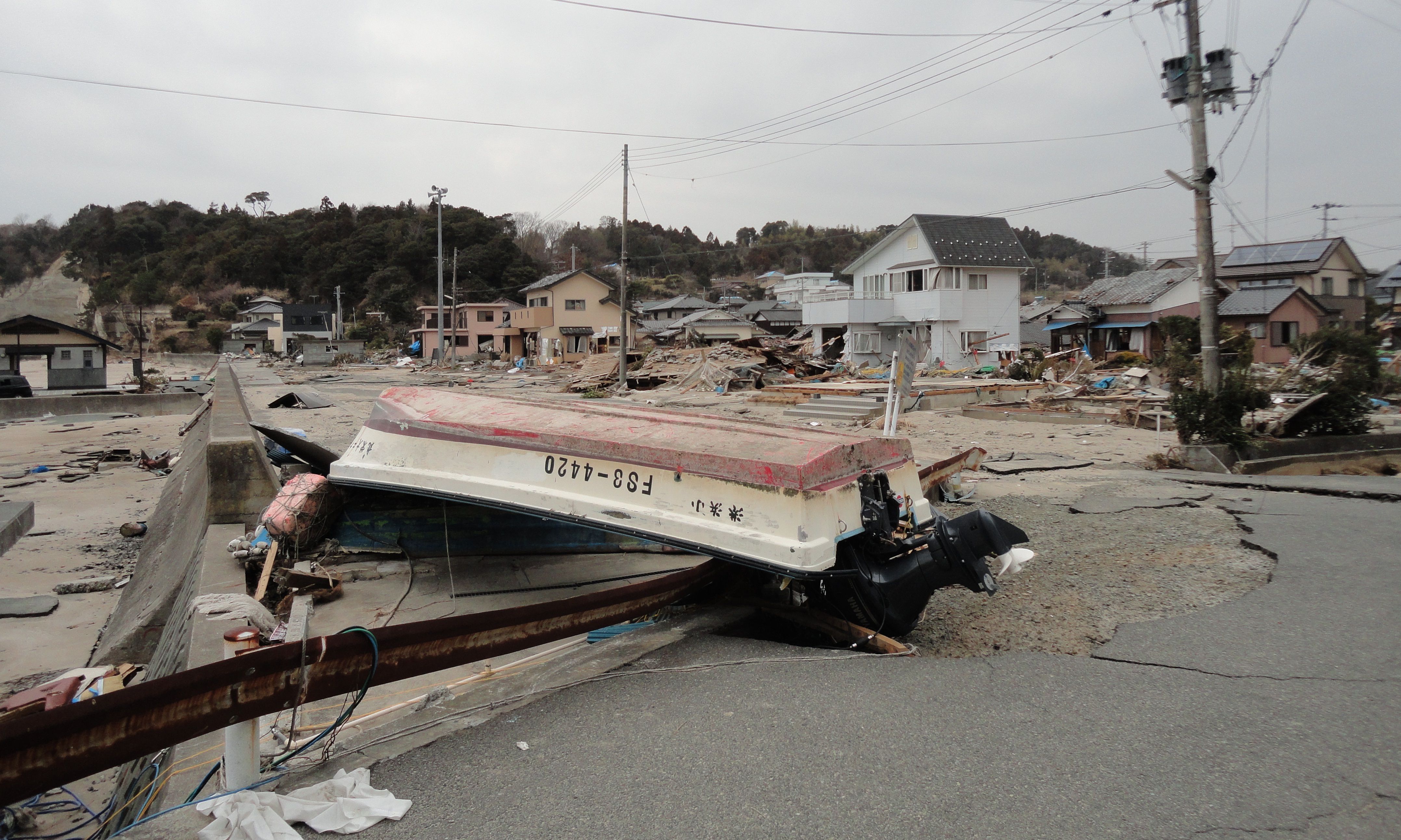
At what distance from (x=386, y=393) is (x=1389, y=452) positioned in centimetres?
1380

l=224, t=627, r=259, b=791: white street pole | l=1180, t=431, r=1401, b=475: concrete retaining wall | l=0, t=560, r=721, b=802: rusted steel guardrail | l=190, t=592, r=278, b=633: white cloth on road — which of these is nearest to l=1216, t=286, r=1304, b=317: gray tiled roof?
l=1180, t=431, r=1401, b=475: concrete retaining wall

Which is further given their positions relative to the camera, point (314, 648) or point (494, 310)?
point (494, 310)

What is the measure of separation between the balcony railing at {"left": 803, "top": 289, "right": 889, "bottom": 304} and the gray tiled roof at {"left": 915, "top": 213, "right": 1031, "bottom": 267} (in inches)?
158

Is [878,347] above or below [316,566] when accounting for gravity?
above

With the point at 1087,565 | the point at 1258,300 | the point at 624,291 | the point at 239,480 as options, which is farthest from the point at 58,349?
the point at 1258,300

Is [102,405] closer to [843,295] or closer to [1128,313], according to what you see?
[843,295]

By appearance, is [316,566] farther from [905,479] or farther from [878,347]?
[878,347]

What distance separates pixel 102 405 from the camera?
95.9ft

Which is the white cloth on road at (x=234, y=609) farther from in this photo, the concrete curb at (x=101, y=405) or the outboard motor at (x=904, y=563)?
the concrete curb at (x=101, y=405)

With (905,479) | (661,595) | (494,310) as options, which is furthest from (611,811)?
(494,310)

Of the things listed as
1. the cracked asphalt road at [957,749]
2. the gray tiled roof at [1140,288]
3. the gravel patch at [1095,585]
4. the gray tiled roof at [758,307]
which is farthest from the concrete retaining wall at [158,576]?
the gray tiled roof at [758,307]

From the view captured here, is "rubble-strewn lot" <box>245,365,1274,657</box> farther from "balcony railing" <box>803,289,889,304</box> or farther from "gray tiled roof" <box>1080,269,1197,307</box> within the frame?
"gray tiled roof" <box>1080,269,1197,307</box>

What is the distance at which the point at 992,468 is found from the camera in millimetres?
12008

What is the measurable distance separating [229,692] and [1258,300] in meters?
45.9
